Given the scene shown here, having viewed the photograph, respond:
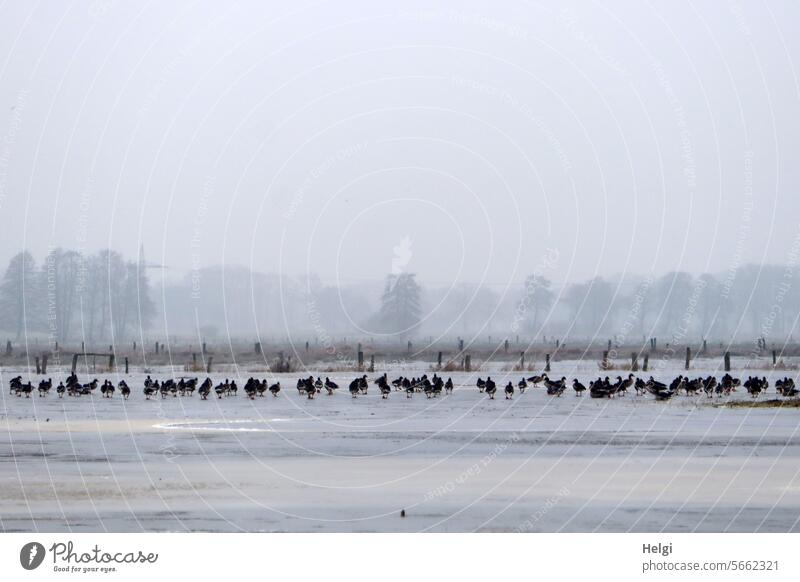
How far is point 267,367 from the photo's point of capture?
50156 millimetres

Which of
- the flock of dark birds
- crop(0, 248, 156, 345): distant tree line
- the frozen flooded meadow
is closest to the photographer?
the frozen flooded meadow

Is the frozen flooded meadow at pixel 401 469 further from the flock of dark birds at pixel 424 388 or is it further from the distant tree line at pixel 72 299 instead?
the distant tree line at pixel 72 299

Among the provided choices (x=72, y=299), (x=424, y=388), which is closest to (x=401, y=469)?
(x=424, y=388)

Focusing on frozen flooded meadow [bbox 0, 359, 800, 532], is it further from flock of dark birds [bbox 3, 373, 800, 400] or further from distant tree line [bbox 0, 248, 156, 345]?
distant tree line [bbox 0, 248, 156, 345]

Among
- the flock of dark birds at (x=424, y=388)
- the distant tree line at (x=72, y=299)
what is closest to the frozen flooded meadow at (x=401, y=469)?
the flock of dark birds at (x=424, y=388)

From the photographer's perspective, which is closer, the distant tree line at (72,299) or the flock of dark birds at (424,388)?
the flock of dark birds at (424,388)

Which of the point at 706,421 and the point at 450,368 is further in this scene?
the point at 450,368

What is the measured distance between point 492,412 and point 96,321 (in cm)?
6416

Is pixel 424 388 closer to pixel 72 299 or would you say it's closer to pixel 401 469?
pixel 401 469

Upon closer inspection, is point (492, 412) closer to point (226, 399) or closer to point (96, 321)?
point (226, 399)

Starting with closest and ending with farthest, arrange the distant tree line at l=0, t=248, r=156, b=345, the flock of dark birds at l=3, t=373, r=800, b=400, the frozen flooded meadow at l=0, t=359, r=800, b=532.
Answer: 1. the frozen flooded meadow at l=0, t=359, r=800, b=532
2. the flock of dark birds at l=3, t=373, r=800, b=400
3. the distant tree line at l=0, t=248, r=156, b=345

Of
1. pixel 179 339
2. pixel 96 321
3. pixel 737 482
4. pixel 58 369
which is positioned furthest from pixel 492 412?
pixel 179 339

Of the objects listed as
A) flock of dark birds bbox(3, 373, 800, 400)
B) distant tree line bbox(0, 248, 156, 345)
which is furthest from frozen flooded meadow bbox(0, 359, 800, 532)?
distant tree line bbox(0, 248, 156, 345)

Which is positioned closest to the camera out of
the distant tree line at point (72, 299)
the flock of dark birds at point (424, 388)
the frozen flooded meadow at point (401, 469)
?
the frozen flooded meadow at point (401, 469)
